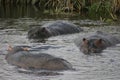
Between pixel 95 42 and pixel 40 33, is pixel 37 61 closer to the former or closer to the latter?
pixel 95 42

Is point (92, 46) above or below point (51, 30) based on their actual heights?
above

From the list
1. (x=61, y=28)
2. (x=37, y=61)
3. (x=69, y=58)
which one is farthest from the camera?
(x=61, y=28)

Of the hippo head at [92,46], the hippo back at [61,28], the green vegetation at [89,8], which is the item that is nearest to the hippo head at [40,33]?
the hippo back at [61,28]

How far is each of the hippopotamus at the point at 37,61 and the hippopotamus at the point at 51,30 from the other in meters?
4.25

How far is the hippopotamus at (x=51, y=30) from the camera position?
53.2 feet

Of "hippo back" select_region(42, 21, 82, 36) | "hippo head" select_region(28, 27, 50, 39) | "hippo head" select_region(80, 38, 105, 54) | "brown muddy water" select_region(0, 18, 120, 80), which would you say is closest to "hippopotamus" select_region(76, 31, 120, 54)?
"hippo head" select_region(80, 38, 105, 54)

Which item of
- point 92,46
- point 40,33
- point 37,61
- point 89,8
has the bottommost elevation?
point 89,8

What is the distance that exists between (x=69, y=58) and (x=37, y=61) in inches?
60.1

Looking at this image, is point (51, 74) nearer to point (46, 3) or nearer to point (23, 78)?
point (23, 78)

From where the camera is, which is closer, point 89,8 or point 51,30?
point 51,30

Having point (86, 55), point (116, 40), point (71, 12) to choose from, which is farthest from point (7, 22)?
point (86, 55)

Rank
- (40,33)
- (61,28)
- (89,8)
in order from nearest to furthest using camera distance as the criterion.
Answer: (40,33)
(61,28)
(89,8)

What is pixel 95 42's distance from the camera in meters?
13.6

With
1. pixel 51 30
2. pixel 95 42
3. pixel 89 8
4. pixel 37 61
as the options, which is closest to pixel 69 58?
pixel 37 61
